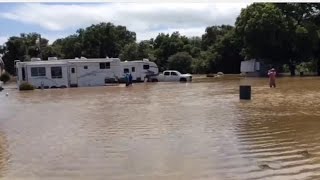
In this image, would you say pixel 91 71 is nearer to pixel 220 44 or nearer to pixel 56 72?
pixel 56 72

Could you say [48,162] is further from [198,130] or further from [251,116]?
[251,116]

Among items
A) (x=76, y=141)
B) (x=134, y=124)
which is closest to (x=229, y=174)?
(x=76, y=141)

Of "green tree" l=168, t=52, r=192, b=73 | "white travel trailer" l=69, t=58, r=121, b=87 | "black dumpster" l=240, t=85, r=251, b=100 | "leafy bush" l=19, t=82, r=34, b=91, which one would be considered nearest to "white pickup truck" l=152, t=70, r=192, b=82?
"white travel trailer" l=69, t=58, r=121, b=87

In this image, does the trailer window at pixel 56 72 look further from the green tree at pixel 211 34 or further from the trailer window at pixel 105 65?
the green tree at pixel 211 34

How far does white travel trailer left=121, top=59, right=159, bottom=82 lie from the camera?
5081cm

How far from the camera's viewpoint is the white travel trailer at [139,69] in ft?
167

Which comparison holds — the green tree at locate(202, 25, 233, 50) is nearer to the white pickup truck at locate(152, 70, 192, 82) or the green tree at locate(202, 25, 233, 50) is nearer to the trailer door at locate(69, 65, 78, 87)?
the white pickup truck at locate(152, 70, 192, 82)

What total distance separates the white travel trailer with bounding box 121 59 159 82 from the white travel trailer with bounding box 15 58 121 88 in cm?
338

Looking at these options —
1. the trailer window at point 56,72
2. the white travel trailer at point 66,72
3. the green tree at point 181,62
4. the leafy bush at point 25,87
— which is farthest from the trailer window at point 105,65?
the green tree at point 181,62

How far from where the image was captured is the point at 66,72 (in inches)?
1817

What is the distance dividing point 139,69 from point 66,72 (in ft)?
26.9

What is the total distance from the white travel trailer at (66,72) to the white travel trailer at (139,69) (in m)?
3.38

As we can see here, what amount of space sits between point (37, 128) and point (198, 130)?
16.7ft

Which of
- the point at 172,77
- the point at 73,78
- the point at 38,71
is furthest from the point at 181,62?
the point at 38,71
